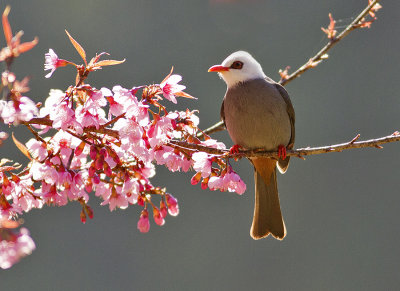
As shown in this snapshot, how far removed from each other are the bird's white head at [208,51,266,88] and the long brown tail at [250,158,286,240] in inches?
12.6

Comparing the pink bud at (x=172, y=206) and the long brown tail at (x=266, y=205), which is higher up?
the long brown tail at (x=266, y=205)

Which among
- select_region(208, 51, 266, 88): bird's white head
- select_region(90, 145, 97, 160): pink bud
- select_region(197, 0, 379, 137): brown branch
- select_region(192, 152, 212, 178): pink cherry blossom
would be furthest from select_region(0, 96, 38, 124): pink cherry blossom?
select_region(208, 51, 266, 88): bird's white head

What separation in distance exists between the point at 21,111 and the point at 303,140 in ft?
14.7

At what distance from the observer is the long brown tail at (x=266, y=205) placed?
6.18 feet

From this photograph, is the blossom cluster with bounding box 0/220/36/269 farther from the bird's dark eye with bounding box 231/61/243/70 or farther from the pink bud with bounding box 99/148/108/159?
the bird's dark eye with bounding box 231/61/243/70

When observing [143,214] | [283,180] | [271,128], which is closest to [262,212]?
[271,128]

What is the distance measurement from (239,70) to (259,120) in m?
0.24

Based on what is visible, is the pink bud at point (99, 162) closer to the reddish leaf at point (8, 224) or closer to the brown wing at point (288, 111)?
the reddish leaf at point (8, 224)

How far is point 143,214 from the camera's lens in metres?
1.37

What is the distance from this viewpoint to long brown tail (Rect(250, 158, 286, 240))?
1883 millimetres

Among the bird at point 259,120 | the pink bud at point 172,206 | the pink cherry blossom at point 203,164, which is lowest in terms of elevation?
the pink bud at point 172,206

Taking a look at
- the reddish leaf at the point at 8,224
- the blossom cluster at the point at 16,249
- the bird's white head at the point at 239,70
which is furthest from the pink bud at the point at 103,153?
the bird's white head at the point at 239,70

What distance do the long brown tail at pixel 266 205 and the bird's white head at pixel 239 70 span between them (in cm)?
32

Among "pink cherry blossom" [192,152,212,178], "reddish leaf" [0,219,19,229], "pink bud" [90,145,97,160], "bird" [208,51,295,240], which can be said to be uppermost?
"bird" [208,51,295,240]
